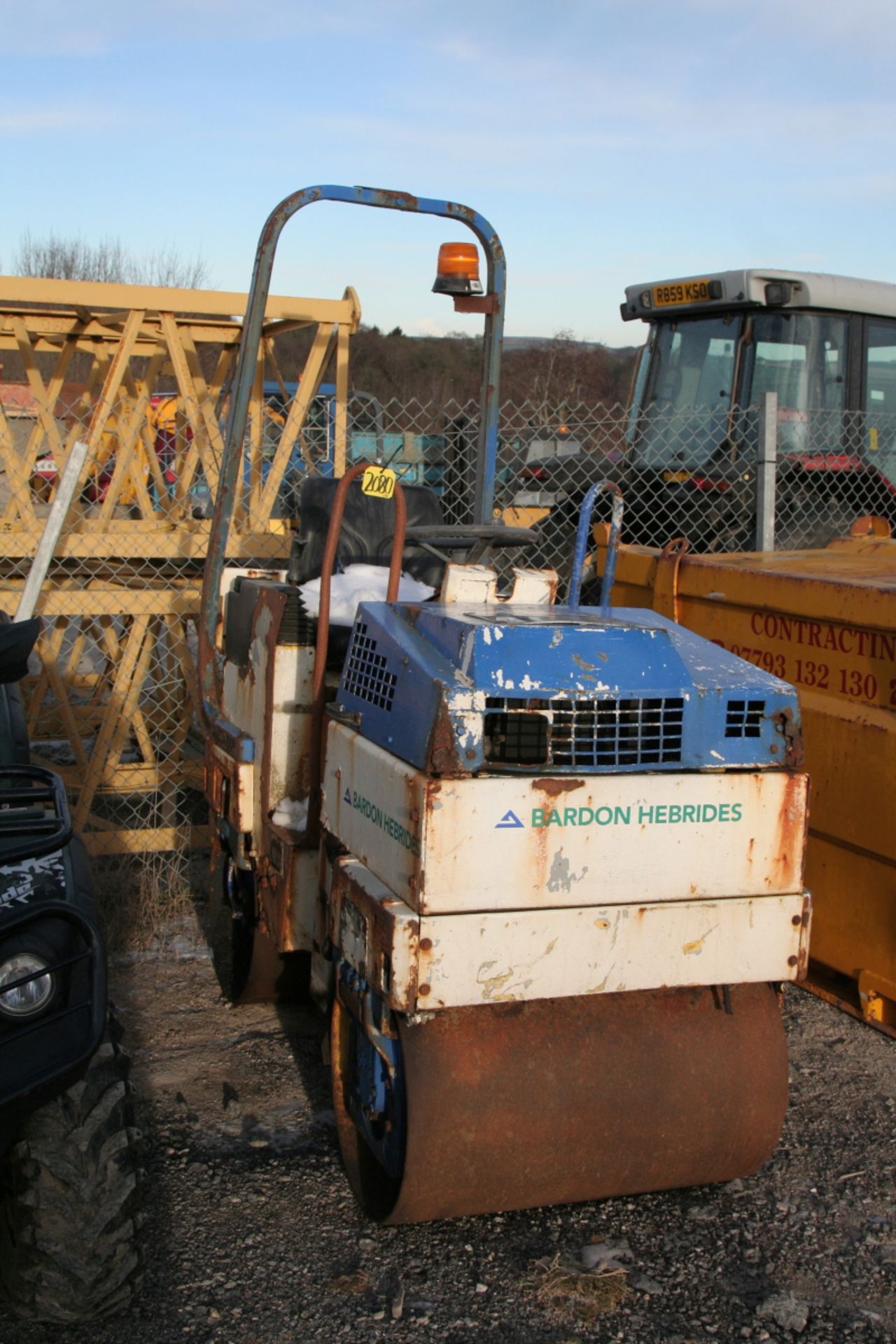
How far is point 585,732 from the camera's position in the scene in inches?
102

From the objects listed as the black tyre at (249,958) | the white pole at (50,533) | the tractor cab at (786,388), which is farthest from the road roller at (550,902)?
the tractor cab at (786,388)

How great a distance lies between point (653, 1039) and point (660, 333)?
21.3 feet

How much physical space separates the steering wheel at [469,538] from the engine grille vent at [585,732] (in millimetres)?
859

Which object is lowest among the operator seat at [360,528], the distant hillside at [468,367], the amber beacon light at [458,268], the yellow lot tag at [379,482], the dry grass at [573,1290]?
the dry grass at [573,1290]

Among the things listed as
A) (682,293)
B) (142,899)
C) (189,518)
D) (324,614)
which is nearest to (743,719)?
(324,614)

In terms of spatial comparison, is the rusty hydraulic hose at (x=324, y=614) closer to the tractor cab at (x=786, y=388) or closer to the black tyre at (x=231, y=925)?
the black tyre at (x=231, y=925)

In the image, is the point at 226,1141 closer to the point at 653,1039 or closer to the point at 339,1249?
the point at 339,1249

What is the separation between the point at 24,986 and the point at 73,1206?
0.48m

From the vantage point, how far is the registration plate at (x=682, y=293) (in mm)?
7742

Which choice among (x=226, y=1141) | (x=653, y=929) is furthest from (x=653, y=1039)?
(x=226, y=1141)

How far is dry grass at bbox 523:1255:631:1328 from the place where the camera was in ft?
8.68

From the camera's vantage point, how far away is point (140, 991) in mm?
4281

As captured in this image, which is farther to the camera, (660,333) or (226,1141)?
(660,333)

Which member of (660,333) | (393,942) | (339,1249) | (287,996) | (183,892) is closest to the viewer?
(393,942)
